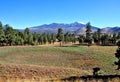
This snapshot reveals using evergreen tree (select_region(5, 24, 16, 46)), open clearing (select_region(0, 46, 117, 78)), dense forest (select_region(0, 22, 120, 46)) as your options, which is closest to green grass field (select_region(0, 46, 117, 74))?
open clearing (select_region(0, 46, 117, 78))

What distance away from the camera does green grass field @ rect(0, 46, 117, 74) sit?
62550 millimetres

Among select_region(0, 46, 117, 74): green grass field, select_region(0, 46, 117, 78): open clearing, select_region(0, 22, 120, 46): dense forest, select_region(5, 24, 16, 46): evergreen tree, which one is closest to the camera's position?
select_region(0, 46, 117, 78): open clearing

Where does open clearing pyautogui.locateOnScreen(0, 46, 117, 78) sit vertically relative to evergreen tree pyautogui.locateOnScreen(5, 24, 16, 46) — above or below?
below

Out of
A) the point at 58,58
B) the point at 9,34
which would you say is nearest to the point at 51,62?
the point at 58,58

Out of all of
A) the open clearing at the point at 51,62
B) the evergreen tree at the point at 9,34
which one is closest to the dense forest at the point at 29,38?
the evergreen tree at the point at 9,34

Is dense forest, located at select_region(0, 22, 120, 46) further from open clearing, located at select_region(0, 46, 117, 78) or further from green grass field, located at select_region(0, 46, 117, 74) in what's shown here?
open clearing, located at select_region(0, 46, 117, 78)

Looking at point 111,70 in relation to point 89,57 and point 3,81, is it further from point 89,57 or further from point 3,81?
point 3,81

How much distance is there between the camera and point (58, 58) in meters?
71.4

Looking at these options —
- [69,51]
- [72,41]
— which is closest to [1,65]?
[69,51]

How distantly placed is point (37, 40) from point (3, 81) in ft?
498

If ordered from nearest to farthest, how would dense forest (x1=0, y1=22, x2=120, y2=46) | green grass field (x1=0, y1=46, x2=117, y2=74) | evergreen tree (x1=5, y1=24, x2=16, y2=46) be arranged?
green grass field (x1=0, y1=46, x2=117, y2=74) → evergreen tree (x1=5, y1=24, x2=16, y2=46) → dense forest (x1=0, y1=22, x2=120, y2=46)

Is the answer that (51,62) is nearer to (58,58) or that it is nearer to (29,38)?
(58,58)

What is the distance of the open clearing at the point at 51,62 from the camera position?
1929 inches

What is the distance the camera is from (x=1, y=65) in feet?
169
